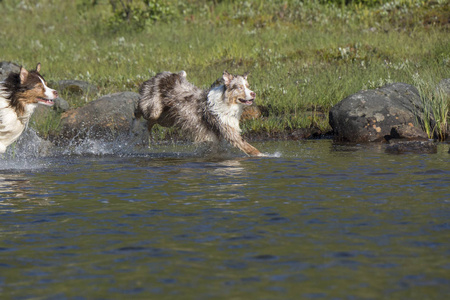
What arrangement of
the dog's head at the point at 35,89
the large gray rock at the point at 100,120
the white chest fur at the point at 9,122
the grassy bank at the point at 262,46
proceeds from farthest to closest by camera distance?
the grassy bank at the point at 262,46 < the large gray rock at the point at 100,120 < the white chest fur at the point at 9,122 < the dog's head at the point at 35,89

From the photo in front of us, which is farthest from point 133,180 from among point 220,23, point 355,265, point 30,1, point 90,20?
point 30,1

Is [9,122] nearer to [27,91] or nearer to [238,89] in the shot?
[27,91]

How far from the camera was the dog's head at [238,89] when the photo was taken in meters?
12.2

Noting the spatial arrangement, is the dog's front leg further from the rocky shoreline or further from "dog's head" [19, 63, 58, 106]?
"dog's head" [19, 63, 58, 106]

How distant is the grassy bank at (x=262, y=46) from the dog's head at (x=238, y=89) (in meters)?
3.40

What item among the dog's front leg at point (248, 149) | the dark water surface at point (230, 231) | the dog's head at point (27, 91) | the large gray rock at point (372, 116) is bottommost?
the dark water surface at point (230, 231)

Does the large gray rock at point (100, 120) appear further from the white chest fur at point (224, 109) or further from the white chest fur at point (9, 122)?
the white chest fur at point (9, 122)

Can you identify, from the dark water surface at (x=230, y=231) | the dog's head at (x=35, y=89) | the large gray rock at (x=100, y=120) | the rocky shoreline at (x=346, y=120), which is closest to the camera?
the dark water surface at (x=230, y=231)

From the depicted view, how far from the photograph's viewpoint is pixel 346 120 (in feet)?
47.8

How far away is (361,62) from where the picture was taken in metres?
19.5

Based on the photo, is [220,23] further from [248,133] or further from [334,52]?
[248,133]

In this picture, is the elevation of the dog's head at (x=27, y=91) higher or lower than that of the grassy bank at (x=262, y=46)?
lower

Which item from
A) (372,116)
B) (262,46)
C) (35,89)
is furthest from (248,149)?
(262,46)

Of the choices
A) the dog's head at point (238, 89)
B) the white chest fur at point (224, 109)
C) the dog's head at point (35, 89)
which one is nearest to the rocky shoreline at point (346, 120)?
the white chest fur at point (224, 109)
